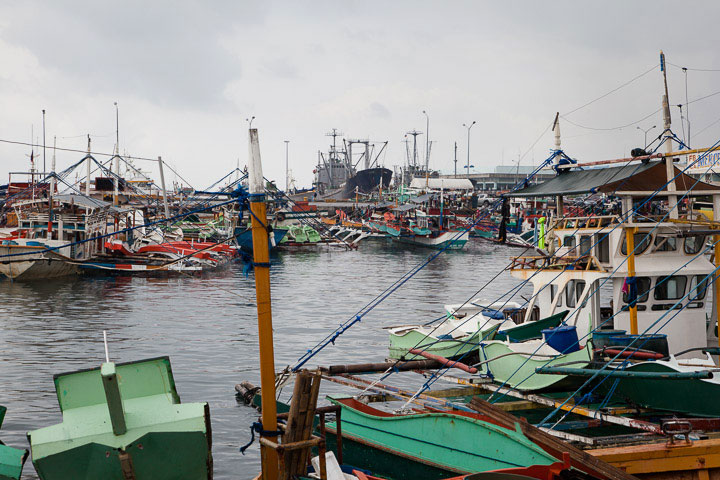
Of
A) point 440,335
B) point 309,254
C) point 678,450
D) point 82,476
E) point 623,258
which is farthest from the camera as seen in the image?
point 309,254

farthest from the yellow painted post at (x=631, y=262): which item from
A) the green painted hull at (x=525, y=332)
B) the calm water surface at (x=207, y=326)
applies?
the calm water surface at (x=207, y=326)

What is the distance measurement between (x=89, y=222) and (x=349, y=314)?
25103 mm

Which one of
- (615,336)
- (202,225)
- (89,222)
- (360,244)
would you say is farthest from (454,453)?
(360,244)

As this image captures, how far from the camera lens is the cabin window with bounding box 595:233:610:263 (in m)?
19.6

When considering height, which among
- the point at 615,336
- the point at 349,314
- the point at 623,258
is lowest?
the point at 349,314

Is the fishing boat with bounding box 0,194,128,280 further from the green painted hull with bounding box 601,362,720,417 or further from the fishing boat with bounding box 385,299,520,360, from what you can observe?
the green painted hull with bounding box 601,362,720,417

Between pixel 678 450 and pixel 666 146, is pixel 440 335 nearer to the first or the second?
pixel 666 146

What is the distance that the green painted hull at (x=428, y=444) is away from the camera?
37.5 feet

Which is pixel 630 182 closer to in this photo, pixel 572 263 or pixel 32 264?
pixel 572 263

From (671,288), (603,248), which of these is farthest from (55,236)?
(671,288)

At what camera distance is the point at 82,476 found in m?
9.24

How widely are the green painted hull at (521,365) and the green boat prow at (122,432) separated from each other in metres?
7.36

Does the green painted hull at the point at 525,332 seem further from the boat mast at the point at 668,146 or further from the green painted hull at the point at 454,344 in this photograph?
the boat mast at the point at 668,146

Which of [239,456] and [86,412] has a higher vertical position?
[86,412]
